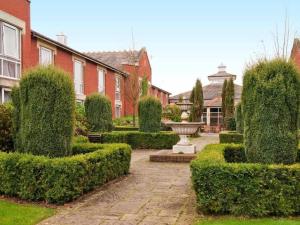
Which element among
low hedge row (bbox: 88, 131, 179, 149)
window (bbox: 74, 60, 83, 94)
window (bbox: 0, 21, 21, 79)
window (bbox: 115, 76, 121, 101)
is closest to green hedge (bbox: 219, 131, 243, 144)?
low hedge row (bbox: 88, 131, 179, 149)

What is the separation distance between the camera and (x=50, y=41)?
69.9 feet

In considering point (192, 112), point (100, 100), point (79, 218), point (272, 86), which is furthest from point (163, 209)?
point (192, 112)

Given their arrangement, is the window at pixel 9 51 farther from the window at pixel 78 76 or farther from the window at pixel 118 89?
the window at pixel 118 89

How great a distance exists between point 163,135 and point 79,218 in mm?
13447

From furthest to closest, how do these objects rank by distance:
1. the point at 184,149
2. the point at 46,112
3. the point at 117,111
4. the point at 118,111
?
the point at 118,111 → the point at 117,111 → the point at 184,149 → the point at 46,112

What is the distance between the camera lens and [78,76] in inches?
1035

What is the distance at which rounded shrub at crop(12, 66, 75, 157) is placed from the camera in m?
8.37

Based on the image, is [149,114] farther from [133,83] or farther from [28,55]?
[133,83]

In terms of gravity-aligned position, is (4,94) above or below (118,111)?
above

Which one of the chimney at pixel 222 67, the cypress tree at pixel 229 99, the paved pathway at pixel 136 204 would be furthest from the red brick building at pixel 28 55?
the chimney at pixel 222 67

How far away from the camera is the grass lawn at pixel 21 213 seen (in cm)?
617

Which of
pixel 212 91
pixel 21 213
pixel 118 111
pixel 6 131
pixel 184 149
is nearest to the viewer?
pixel 21 213

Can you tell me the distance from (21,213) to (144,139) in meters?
13.6

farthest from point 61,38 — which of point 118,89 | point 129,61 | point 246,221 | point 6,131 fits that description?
point 246,221
